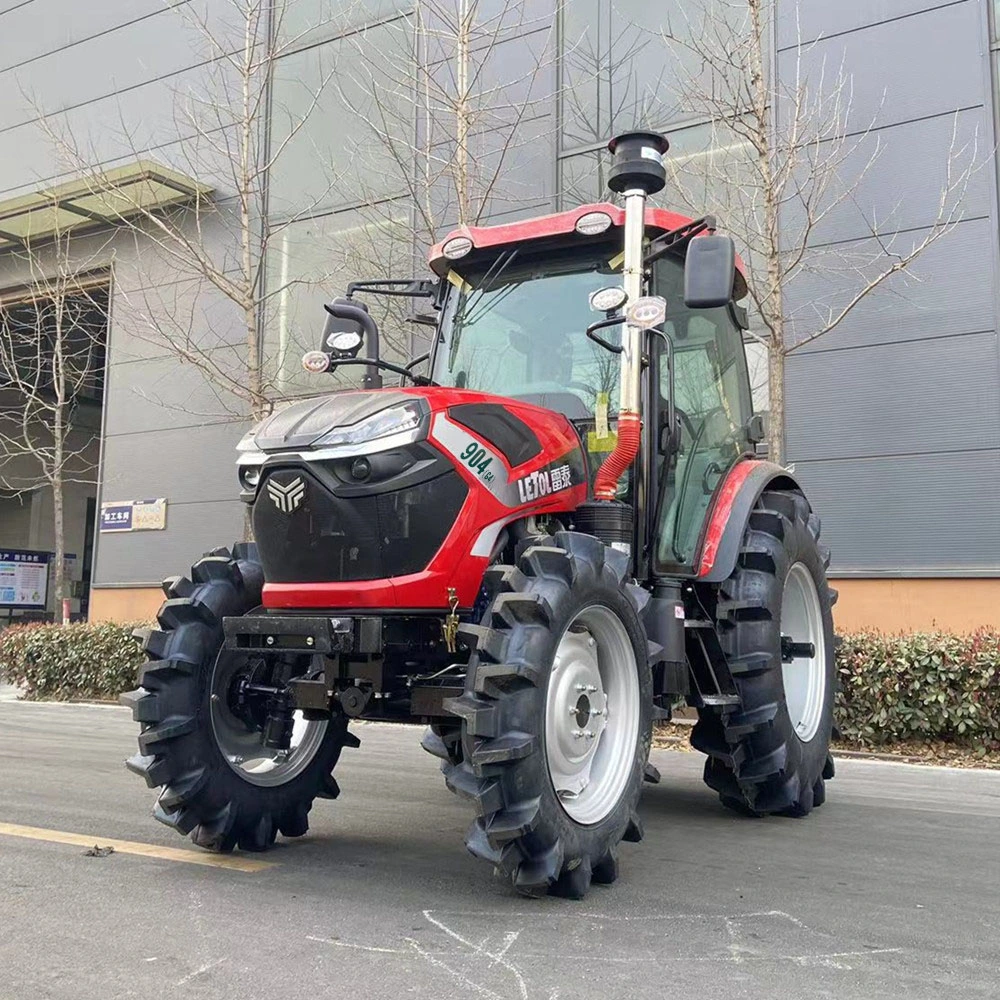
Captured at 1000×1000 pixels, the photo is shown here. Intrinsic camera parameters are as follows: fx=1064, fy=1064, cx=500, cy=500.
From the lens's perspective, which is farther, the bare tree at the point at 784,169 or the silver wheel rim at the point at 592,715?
the bare tree at the point at 784,169

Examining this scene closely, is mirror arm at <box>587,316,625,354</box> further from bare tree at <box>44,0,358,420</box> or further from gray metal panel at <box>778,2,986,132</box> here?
bare tree at <box>44,0,358,420</box>

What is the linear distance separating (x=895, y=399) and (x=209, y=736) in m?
8.55

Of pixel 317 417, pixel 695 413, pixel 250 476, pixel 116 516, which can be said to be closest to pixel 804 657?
pixel 695 413

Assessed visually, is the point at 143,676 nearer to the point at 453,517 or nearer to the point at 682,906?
the point at 453,517

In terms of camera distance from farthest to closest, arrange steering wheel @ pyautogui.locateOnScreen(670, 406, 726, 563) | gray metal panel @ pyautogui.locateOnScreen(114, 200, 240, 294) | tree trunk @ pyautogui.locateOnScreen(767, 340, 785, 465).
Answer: gray metal panel @ pyautogui.locateOnScreen(114, 200, 240, 294) → tree trunk @ pyautogui.locateOnScreen(767, 340, 785, 465) → steering wheel @ pyautogui.locateOnScreen(670, 406, 726, 563)

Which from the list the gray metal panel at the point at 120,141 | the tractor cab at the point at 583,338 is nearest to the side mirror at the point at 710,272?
the tractor cab at the point at 583,338

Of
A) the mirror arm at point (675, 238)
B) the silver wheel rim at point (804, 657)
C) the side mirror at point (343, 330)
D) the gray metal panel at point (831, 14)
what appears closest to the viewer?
the mirror arm at point (675, 238)

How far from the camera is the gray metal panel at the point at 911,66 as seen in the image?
1103 cm

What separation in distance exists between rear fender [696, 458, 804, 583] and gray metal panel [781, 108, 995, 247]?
20.4 feet

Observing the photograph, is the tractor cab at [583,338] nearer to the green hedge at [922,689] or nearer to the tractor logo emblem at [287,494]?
the tractor logo emblem at [287,494]

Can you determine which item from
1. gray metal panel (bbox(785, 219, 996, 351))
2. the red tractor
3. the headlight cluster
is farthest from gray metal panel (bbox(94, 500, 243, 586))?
the headlight cluster

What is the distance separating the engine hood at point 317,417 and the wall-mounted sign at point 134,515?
511 inches

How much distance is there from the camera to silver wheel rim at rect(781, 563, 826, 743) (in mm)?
6062

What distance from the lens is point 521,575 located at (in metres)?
3.94
